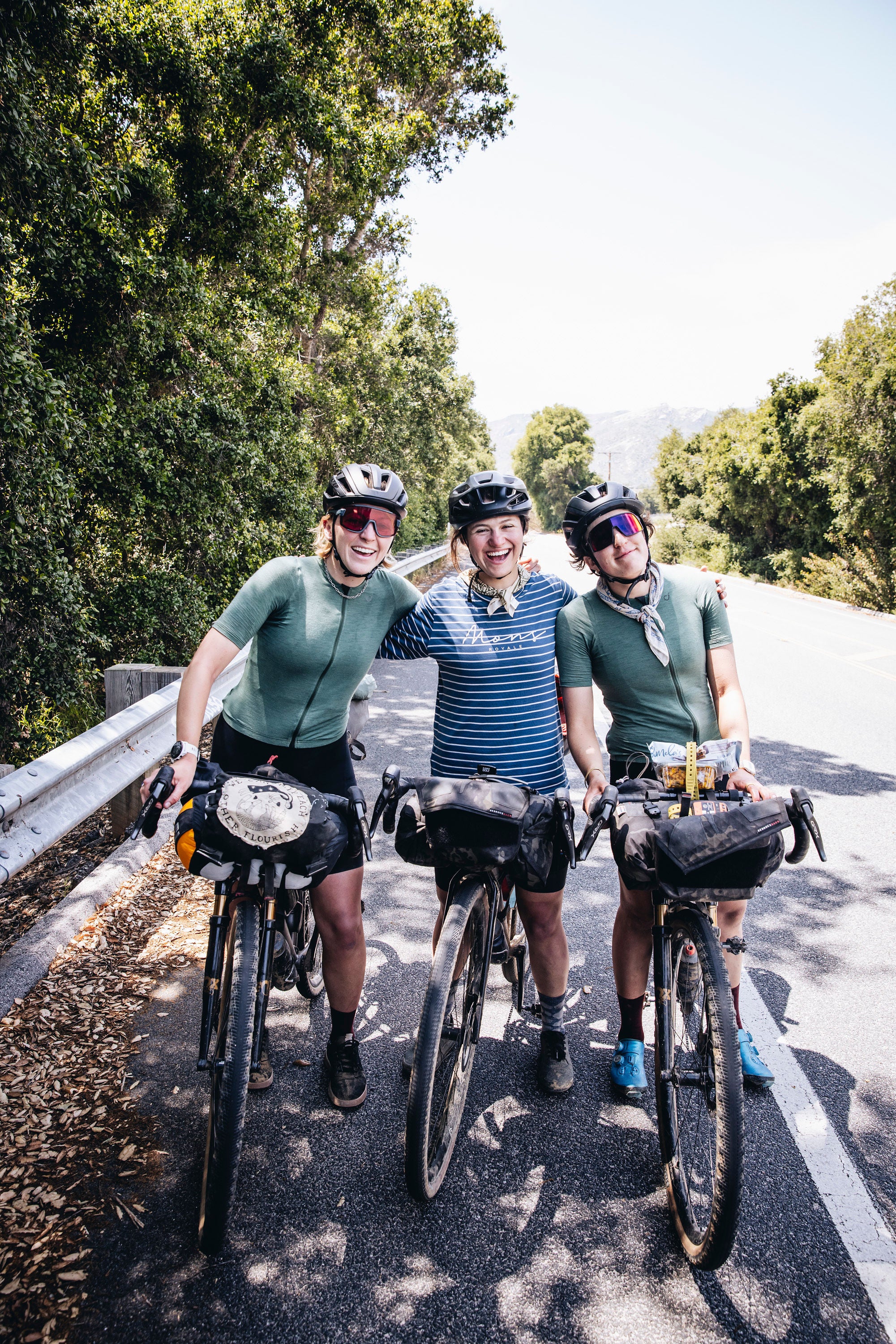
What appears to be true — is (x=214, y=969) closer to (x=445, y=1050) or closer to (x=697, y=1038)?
(x=445, y=1050)

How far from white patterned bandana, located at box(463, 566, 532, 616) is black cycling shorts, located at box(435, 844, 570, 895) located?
859 mm

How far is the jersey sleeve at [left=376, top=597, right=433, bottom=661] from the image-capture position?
298 centimetres

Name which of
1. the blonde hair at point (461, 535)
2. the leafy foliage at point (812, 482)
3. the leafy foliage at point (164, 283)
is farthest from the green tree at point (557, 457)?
the blonde hair at point (461, 535)

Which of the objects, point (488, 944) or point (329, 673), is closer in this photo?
point (488, 944)

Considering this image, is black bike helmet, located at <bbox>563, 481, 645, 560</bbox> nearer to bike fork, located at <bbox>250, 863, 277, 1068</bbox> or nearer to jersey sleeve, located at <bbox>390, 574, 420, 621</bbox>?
jersey sleeve, located at <bbox>390, 574, 420, 621</bbox>

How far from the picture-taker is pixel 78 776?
12.0 feet

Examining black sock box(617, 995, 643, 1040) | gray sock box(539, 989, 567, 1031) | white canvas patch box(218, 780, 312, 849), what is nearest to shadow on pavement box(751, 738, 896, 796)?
black sock box(617, 995, 643, 1040)

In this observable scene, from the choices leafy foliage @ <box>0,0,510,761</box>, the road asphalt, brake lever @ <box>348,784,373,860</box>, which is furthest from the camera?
leafy foliage @ <box>0,0,510,761</box>

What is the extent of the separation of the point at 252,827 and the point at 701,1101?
158 cm

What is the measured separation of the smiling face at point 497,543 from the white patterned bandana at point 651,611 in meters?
0.33

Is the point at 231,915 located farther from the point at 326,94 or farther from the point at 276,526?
the point at 326,94

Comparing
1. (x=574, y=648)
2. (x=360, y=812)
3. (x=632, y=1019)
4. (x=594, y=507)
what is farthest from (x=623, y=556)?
(x=632, y=1019)

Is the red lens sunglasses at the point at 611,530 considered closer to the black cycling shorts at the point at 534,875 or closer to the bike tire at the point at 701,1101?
the black cycling shorts at the point at 534,875

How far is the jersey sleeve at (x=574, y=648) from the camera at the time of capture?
2.96 metres
